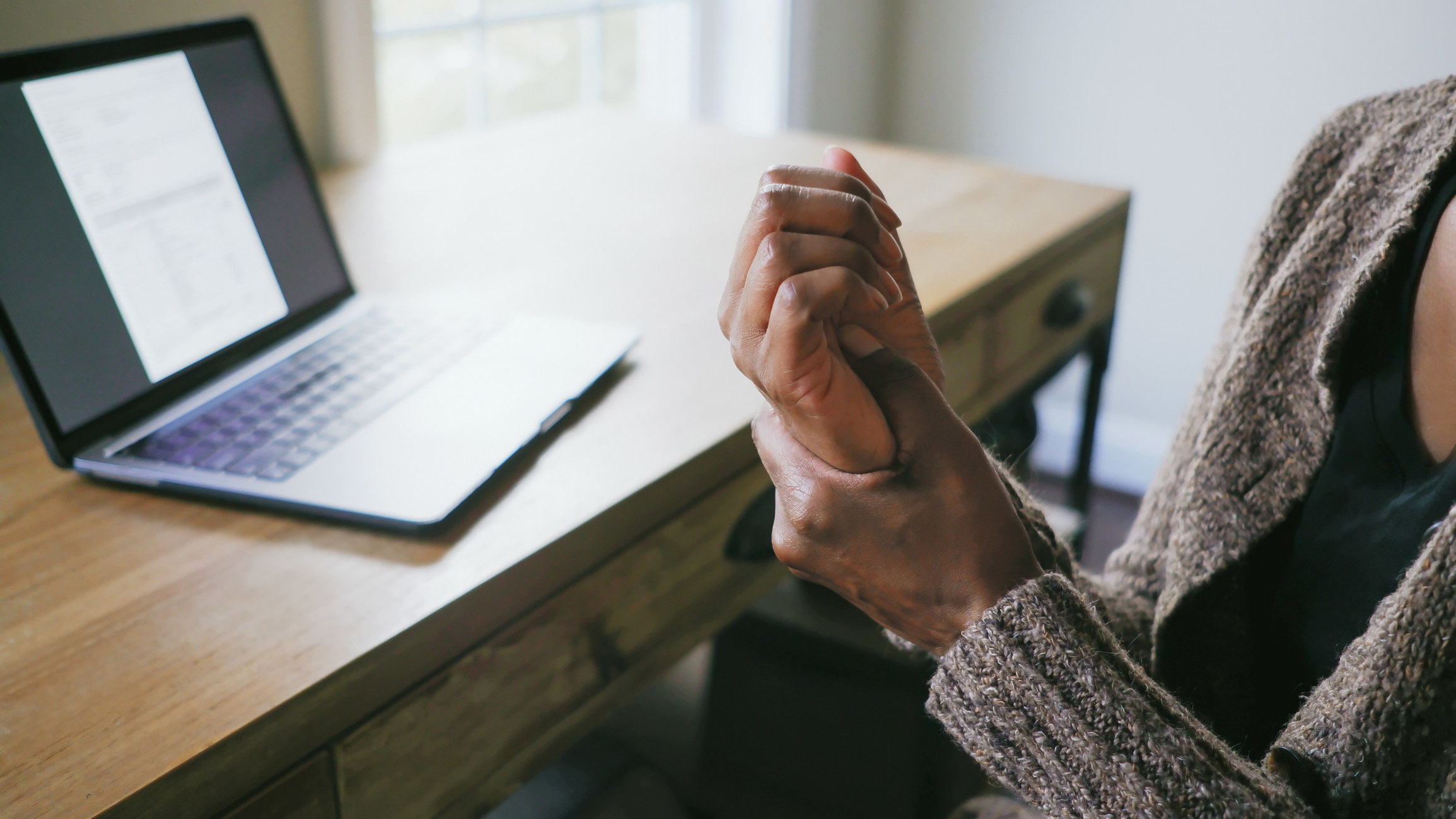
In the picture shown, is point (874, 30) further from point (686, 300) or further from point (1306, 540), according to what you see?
point (1306, 540)

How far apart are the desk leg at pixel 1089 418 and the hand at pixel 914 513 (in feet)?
2.74

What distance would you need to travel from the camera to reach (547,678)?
61 cm

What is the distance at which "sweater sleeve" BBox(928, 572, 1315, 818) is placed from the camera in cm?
47

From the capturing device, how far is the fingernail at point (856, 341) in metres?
0.51

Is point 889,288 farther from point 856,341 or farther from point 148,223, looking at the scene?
point 148,223

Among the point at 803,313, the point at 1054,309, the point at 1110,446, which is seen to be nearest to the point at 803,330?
the point at 803,313

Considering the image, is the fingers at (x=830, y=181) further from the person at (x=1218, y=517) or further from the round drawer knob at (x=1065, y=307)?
the round drawer knob at (x=1065, y=307)

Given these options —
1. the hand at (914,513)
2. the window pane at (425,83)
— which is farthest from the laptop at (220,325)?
the window pane at (425,83)

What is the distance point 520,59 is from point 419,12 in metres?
0.22

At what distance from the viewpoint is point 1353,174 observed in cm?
62

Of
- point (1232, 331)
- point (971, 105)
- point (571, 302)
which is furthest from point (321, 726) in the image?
point (971, 105)

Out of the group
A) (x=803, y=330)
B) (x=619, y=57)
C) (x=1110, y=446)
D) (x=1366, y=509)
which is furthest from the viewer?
(x=1110, y=446)

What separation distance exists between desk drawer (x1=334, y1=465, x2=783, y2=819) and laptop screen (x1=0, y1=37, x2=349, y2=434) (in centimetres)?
27

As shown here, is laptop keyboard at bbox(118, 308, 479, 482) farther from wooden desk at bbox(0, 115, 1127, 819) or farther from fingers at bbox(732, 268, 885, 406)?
fingers at bbox(732, 268, 885, 406)
